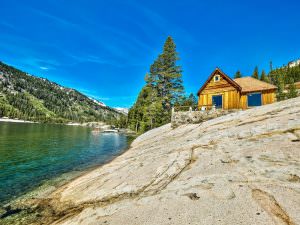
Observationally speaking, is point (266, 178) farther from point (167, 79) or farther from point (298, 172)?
point (167, 79)

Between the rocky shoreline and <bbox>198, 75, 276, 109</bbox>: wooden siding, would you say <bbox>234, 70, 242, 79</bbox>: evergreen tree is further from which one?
the rocky shoreline

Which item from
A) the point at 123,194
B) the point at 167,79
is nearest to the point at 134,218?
the point at 123,194

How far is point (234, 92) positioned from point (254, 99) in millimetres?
3026

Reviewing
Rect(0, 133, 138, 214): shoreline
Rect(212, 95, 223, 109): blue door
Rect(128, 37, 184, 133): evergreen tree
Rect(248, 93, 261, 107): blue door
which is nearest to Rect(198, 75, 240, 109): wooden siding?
Rect(212, 95, 223, 109): blue door

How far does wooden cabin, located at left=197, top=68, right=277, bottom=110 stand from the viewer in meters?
27.6

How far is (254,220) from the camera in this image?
18.1 ft

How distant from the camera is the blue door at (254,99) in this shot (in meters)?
27.9

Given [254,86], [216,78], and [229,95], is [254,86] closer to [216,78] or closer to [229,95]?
[229,95]

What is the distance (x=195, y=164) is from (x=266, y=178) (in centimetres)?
362

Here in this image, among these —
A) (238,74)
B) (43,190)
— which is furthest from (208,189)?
(238,74)

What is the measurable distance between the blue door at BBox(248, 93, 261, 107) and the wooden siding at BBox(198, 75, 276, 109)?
0.50 meters

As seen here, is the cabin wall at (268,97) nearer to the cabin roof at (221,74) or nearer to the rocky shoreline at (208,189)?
the cabin roof at (221,74)

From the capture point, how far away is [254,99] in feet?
92.3

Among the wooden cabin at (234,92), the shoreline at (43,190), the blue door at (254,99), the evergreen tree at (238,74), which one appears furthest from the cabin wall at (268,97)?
the evergreen tree at (238,74)
